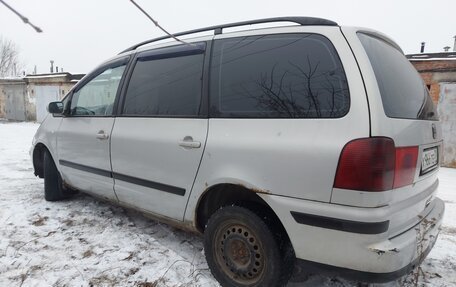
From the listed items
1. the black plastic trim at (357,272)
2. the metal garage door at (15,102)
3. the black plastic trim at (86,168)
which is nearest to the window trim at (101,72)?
the black plastic trim at (86,168)

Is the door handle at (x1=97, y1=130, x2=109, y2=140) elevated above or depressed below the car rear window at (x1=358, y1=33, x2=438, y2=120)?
below

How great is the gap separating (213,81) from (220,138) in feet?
1.50

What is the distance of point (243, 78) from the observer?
225 cm

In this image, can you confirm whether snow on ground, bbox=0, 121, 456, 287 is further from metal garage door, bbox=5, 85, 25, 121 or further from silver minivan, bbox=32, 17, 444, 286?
metal garage door, bbox=5, 85, 25, 121

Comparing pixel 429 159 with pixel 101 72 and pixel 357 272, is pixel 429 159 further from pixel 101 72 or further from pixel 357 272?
pixel 101 72

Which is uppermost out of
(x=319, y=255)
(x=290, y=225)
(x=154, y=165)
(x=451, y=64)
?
(x=451, y=64)

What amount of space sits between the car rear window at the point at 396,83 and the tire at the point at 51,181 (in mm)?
3814

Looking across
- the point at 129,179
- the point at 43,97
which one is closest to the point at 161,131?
the point at 129,179

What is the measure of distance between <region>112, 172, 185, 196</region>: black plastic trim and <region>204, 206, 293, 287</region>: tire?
37 cm

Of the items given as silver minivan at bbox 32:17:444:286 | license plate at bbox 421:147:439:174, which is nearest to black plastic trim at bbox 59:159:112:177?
silver minivan at bbox 32:17:444:286

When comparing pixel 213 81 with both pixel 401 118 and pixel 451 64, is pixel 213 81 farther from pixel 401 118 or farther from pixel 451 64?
pixel 451 64

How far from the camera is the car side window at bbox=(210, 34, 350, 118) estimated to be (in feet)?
6.11

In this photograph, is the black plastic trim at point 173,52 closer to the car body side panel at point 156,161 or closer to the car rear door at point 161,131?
the car rear door at point 161,131

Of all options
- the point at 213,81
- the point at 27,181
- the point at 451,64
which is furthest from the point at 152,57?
the point at 451,64
